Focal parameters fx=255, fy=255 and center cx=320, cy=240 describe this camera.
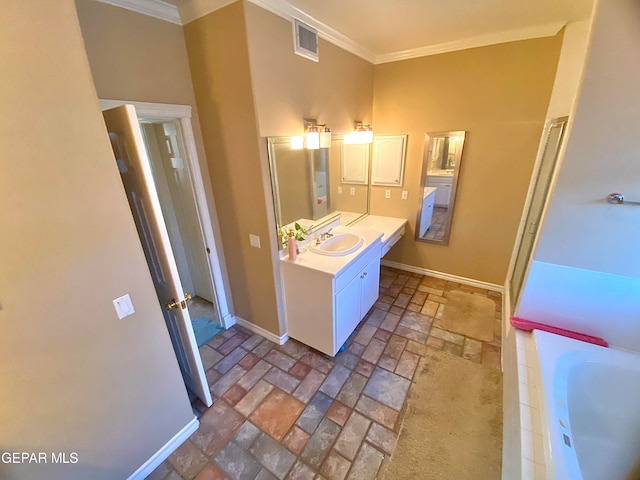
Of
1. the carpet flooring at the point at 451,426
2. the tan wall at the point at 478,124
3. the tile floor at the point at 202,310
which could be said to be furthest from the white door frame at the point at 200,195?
the tan wall at the point at 478,124

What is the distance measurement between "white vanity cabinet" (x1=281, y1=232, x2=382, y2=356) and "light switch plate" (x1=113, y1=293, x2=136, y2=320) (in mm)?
1185

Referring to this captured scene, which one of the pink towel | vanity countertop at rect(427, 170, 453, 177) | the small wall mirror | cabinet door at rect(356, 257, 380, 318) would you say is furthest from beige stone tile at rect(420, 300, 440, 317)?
vanity countertop at rect(427, 170, 453, 177)

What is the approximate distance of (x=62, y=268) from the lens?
3.71 ft

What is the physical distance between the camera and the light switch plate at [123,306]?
1.32m

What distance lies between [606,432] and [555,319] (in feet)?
2.23

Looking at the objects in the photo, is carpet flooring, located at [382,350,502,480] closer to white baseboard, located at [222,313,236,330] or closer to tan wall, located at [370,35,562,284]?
tan wall, located at [370,35,562,284]

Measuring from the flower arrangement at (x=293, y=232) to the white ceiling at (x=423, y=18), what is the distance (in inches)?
63.5

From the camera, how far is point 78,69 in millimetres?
1062

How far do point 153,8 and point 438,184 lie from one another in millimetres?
3202

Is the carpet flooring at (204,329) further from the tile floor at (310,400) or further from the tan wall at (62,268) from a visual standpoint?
the tan wall at (62,268)

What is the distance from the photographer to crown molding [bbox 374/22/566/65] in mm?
2365

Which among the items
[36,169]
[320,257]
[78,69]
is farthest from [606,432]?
[78,69]

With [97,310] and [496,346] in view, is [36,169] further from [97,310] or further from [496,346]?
[496,346]

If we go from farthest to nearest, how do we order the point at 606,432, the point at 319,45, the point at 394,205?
the point at 394,205
the point at 319,45
the point at 606,432
